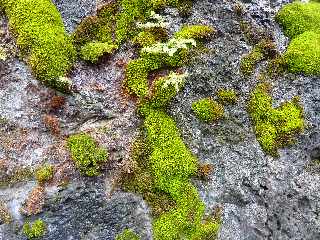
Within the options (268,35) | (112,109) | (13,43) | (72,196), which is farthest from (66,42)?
(268,35)

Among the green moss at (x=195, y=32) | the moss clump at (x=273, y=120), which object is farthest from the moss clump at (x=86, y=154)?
the moss clump at (x=273, y=120)

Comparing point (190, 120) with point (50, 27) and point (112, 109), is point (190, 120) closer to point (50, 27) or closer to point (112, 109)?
point (112, 109)

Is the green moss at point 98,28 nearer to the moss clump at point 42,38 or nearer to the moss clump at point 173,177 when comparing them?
the moss clump at point 42,38

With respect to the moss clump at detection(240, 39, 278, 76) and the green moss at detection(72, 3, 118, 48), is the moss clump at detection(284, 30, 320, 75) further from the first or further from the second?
the green moss at detection(72, 3, 118, 48)

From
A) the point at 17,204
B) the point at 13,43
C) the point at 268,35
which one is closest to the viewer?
the point at 17,204

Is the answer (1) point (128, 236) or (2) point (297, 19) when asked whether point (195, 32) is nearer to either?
(2) point (297, 19)

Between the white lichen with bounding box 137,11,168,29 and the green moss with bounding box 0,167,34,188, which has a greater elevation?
the white lichen with bounding box 137,11,168,29

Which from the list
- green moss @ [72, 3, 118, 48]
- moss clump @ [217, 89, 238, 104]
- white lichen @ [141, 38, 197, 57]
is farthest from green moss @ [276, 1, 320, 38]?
green moss @ [72, 3, 118, 48]
